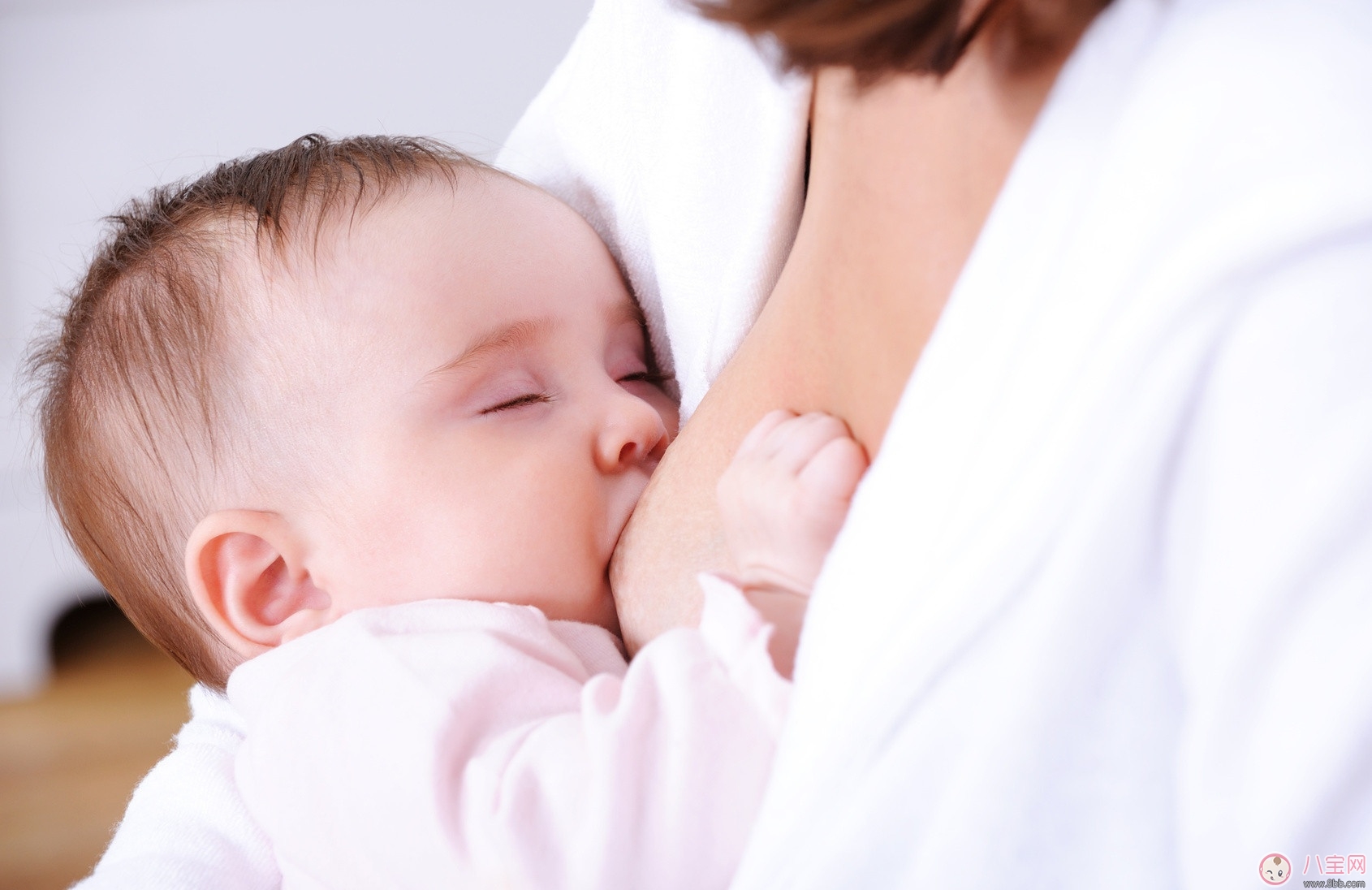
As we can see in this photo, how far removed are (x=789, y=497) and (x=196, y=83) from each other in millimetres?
2605

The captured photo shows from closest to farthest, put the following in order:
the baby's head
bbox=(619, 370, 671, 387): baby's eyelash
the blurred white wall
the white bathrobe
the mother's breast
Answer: the white bathrobe < the mother's breast < the baby's head < bbox=(619, 370, 671, 387): baby's eyelash < the blurred white wall

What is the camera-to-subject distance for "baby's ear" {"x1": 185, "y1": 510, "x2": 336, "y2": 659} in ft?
2.62

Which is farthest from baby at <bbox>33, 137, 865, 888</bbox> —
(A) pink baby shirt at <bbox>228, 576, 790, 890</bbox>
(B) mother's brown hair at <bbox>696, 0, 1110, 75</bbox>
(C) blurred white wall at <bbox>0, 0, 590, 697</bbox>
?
(C) blurred white wall at <bbox>0, 0, 590, 697</bbox>

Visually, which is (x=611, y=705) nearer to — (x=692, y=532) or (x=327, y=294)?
(x=692, y=532)

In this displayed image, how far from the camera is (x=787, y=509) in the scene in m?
0.56

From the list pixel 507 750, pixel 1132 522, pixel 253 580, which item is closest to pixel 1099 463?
pixel 1132 522

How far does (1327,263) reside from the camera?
1.24 feet

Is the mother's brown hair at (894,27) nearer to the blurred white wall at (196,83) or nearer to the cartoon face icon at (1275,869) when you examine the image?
the cartoon face icon at (1275,869)

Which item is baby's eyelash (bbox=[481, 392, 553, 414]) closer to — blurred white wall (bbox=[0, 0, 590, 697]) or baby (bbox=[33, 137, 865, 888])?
baby (bbox=[33, 137, 865, 888])

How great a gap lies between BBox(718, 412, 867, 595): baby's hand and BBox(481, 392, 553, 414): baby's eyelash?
0.73 feet

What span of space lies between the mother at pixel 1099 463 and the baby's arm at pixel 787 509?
0.04m

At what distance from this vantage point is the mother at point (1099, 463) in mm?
383

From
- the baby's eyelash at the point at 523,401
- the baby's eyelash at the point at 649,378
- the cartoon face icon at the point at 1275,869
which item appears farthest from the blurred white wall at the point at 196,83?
the cartoon face icon at the point at 1275,869

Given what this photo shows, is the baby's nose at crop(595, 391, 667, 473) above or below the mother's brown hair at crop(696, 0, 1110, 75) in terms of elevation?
below
